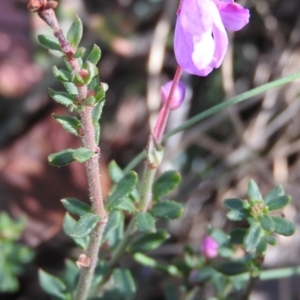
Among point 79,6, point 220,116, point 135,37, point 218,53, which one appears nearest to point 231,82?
point 220,116

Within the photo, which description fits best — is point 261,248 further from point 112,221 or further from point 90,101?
point 90,101

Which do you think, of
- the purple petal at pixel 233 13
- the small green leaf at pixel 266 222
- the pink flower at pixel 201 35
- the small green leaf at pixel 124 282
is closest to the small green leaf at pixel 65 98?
the pink flower at pixel 201 35

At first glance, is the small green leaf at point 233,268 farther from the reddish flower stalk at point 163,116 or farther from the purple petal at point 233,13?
the purple petal at point 233,13

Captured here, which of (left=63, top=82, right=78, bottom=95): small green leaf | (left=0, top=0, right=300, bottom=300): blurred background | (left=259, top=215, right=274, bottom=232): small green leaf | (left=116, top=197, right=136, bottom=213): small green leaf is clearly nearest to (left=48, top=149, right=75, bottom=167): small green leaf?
(left=63, top=82, right=78, bottom=95): small green leaf

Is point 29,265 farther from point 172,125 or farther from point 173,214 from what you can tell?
point 173,214

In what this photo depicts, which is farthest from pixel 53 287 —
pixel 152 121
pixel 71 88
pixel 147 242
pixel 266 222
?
pixel 152 121
